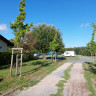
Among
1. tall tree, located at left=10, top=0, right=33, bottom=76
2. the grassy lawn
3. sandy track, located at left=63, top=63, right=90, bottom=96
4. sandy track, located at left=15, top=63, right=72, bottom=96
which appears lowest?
sandy track, located at left=63, top=63, right=90, bottom=96

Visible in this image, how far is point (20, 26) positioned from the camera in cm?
899

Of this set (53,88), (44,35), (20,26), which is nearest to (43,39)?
(44,35)

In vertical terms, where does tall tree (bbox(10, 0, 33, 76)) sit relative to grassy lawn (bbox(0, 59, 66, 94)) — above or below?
above

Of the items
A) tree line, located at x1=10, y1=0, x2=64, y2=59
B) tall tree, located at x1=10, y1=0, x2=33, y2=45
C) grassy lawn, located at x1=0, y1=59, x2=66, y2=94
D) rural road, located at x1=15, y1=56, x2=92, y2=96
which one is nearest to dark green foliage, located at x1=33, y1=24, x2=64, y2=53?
tree line, located at x1=10, y1=0, x2=64, y2=59

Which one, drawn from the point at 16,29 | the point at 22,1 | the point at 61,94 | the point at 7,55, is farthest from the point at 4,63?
the point at 61,94

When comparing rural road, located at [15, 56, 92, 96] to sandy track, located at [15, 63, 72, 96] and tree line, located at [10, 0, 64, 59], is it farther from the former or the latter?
tree line, located at [10, 0, 64, 59]

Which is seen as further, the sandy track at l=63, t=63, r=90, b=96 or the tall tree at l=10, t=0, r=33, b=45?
the tall tree at l=10, t=0, r=33, b=45

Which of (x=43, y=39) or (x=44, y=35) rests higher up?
(x=44, y=35)

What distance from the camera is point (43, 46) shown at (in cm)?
2559

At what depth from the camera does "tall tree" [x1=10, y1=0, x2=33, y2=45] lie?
28.8 feet

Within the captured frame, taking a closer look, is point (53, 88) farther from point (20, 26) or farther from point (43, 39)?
point (43, 39)

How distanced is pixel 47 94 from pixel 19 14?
6.90 meters

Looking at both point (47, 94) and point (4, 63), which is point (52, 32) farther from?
point (47, 94)

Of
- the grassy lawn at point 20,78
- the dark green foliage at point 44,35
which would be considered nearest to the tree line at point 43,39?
the dark green foliage at point 44,35
